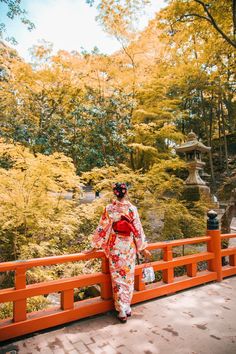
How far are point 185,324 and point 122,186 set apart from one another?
1.85 m

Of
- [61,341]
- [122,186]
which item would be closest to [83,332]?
[61,341]

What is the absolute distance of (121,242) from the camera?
332 cm

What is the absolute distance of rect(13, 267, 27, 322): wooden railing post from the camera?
2.83 metres

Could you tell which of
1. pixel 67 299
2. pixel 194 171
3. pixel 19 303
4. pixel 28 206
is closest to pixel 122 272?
pixel 67 299

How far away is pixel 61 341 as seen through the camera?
272 centimetres

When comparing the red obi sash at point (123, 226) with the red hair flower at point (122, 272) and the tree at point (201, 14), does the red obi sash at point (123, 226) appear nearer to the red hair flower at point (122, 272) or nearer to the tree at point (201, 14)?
the red hair flower at point (122, 272)

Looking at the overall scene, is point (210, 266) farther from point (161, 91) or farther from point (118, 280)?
point (161, 91)

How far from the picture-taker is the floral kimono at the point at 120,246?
10.8 ft

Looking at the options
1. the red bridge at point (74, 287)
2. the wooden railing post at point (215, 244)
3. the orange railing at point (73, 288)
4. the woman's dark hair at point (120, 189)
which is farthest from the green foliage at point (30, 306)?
the wooden railing post at point (215, 244)

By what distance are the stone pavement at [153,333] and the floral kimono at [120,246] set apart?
0.33 m

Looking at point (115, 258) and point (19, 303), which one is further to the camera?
point (115, 258)

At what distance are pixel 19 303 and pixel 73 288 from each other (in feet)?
2.08

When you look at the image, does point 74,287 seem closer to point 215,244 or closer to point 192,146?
point 215,244

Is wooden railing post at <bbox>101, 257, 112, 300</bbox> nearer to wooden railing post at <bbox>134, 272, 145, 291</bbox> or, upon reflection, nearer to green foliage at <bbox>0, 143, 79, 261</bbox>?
wooden railing post at <bbox>134, 272, 145, 291</bbox>
